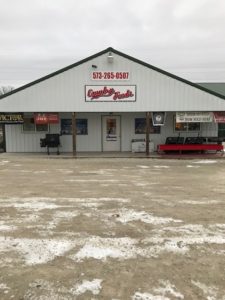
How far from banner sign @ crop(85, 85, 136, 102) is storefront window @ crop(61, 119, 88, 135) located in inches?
92.0

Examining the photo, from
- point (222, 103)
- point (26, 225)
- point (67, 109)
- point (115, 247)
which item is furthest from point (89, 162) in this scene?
point (115, 247)

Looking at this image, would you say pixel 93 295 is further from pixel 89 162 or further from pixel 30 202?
pixel 89 162

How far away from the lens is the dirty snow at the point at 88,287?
13.3 ft

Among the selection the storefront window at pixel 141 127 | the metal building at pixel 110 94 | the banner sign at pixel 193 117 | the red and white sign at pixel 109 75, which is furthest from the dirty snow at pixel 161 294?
the storefront window at pixel 141 127

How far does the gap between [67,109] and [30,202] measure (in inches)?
410

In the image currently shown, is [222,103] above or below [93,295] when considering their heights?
above

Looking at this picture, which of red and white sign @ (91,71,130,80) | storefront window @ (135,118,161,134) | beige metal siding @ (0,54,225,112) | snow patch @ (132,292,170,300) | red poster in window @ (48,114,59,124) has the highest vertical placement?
red and white sign @ (91,71,130,80)

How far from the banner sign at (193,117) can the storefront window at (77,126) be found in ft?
17.2

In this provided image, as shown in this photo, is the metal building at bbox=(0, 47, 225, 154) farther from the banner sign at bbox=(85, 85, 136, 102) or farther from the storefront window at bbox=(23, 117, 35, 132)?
the storefront window at bbox=(23, 117, 35, 132)

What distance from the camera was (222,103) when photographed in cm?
1823

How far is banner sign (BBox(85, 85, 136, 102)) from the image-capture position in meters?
18.0

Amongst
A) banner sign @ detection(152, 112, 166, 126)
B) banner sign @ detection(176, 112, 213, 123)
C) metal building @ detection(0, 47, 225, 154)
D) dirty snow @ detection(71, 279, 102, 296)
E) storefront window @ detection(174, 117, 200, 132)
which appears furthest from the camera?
storefront window @ detection(174, 117, 200, 132)

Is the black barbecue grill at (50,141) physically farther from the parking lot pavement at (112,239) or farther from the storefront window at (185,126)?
the parking lot pavement at (112,239)

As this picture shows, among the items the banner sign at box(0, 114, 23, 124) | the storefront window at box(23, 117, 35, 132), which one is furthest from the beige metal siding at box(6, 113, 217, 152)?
the banner sign at box(0, 114, 23, 124)
